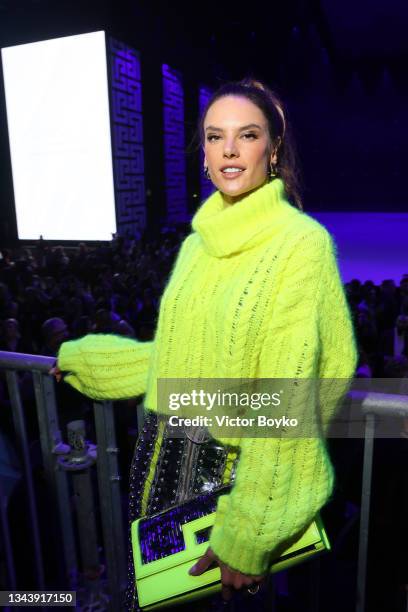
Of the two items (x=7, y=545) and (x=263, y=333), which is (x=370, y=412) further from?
(x=7, y=545)

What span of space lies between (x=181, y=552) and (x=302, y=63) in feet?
80.5

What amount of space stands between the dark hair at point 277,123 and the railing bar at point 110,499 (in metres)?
0.82

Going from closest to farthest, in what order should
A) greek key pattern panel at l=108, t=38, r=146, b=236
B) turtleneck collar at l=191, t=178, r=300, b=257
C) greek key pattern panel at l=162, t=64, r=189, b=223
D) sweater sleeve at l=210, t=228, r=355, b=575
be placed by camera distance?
sweater sleeve at l=210, t=228, r=355, b=575 → turtleneck collar at l=191, t=178, r=300, b=257 → greek key pattern panel at l=108, t=38, r=146, b=236 → greek key pattern panel at l=162, t=64, r=189, b=223

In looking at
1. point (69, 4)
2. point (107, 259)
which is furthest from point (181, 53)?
point (107, 259)

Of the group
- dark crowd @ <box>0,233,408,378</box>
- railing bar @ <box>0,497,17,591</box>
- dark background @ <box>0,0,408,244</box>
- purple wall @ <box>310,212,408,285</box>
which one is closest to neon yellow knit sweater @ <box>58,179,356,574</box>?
railing bar @ <box>0,497,17,591</box>

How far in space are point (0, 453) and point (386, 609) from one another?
4.88 ft

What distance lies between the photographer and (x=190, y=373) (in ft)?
4.04

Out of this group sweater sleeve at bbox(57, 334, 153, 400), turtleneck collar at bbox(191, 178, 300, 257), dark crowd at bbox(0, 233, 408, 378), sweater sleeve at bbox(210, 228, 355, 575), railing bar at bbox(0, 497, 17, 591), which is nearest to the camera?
sweater sleeve at bbox(210, 228, 355, 575)

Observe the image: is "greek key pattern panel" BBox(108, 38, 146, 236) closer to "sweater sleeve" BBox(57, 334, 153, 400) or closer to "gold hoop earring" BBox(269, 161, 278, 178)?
"sweater sleeve" BBox(57, 334, 153, 400)

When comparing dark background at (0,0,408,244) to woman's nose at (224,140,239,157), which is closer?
woman's nose at (224,140,239,157)

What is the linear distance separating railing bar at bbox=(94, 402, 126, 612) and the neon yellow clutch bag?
1.25 feet

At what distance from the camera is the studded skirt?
120cm

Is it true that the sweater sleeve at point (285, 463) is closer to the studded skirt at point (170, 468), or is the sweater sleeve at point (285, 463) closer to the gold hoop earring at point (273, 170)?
the studded skirt at point (170, 468)

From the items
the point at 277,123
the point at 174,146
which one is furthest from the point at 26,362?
the point at 174,146
